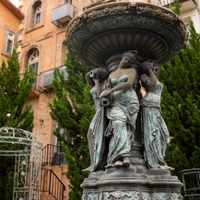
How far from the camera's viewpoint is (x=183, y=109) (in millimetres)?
8219

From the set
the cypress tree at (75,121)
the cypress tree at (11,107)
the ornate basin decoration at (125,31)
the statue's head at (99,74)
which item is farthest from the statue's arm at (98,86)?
the cypress tree at (11,107)

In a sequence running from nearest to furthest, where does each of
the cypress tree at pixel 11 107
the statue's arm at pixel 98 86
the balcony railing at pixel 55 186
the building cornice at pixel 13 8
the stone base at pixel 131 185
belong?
the stone base at pixel 131 185
the statue's arm at pixel 98 86
the cypress tree at pixel 11 107
the balcony railing at pixel 55 186
the building cornice at pixel 13 8

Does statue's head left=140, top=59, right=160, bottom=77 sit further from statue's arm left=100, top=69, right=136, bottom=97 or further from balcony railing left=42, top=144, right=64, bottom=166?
balcony railing left=42, top=144, right=64, bottom=166

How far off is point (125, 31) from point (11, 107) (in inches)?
335

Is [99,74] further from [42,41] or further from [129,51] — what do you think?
[42,41]

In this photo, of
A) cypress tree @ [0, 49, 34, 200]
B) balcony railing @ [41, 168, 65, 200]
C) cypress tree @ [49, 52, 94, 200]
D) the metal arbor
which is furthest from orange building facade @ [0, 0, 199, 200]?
cypress tree @ [49, 52, 94, 200]

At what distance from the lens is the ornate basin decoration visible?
415cm

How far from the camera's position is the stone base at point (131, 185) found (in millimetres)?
3438

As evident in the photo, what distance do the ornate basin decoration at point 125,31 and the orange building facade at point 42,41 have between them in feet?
32.6

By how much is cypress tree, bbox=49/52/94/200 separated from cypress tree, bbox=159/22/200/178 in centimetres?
267

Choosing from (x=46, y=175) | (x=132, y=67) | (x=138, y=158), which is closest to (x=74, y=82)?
(x=46, y=175)

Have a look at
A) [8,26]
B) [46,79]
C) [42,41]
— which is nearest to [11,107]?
[46,79]

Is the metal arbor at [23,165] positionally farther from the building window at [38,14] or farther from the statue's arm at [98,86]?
the building window at [38,14]

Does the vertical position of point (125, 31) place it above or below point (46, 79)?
below
